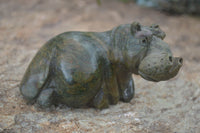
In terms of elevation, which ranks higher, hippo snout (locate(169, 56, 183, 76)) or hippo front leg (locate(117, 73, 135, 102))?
hippo snout (locate(169, 56, 183, 76))

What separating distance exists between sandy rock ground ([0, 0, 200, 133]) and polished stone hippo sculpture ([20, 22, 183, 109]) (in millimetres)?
170

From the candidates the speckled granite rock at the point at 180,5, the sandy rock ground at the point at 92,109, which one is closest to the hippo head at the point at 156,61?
the sandy rock ground at the point at 92,109

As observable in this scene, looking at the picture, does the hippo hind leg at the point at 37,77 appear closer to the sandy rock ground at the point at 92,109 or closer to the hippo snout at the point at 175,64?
the sandy rock ground at the point at 92,109

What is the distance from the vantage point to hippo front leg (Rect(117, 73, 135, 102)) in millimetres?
2422

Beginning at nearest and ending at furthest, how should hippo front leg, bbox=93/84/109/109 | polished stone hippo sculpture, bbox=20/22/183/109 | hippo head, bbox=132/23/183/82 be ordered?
hippo head, bbox=132/23/183/82
polished stone hippo sculpture, bbox=20/22/183/109
hippo front leg, bbox=93/84/109/109

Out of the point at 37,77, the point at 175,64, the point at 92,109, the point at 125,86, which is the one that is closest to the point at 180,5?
the point at 125,86

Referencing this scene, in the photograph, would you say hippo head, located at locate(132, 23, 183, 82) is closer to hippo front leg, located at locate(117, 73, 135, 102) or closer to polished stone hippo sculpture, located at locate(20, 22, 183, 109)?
polished stone hippo sculpture, located at locate(20, 22, 183, 109)

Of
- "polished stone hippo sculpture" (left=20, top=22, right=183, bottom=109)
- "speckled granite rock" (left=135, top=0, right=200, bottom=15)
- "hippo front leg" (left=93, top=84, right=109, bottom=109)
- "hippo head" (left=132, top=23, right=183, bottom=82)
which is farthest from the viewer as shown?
"speckled granite rock" (left=135, top=0, right=200, bottom=15)

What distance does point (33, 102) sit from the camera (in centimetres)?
236

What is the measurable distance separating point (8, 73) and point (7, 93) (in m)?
0.49

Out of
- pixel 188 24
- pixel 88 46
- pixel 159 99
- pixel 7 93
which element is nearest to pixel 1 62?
pixel 7 93

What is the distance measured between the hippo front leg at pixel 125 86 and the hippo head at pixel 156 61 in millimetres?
293

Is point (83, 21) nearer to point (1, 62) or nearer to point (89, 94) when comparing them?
point (1, 62)

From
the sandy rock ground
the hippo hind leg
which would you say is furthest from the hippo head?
the hippo hind leg
